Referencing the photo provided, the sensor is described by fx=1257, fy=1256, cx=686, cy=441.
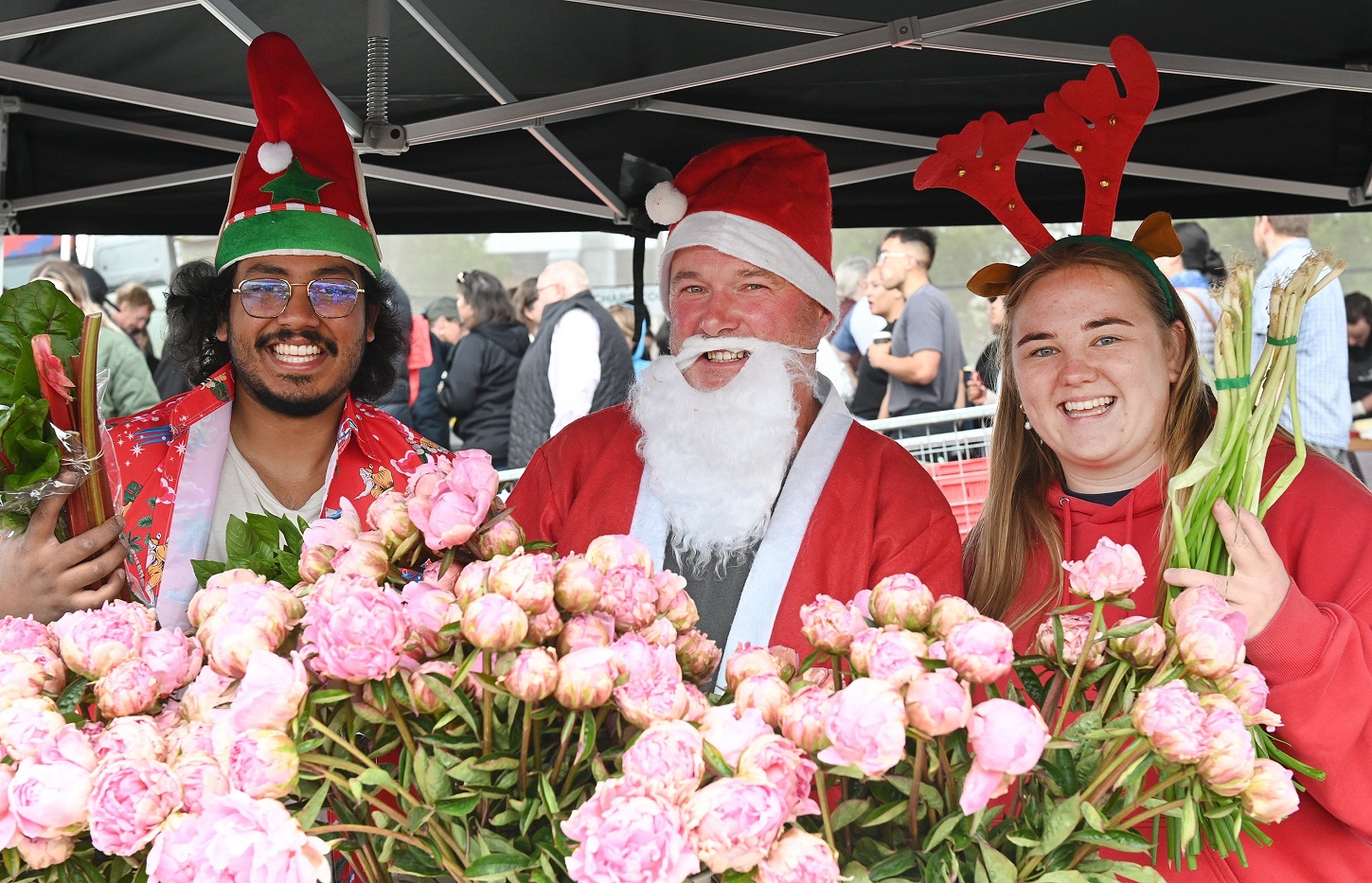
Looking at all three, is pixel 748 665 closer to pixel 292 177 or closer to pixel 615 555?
pixel 615 555

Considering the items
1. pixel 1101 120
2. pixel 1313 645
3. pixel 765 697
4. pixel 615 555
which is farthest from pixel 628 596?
pixel 1101 120

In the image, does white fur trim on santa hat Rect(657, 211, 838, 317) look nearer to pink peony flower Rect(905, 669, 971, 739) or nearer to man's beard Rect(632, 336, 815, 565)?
man's beard Rect(632, 336, 815, 565)

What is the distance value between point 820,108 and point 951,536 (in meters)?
1.33

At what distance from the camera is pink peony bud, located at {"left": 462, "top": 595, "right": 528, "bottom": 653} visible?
970 mm

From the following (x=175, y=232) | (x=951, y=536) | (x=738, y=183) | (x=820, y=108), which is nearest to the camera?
(x=951, y=536)

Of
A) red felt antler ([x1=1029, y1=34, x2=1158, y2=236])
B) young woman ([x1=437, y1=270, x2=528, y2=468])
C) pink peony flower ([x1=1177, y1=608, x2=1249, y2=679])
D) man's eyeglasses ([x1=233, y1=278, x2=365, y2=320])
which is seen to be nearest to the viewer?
pink peony flower ([x1=1177, y1=608, x2=1249, y2=679])

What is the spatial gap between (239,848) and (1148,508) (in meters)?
1.57

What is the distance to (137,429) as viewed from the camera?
2416 millimetres

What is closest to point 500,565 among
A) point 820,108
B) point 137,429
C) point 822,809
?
point 822,809

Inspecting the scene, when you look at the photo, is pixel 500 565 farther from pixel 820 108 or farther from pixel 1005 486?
pixel 820 108

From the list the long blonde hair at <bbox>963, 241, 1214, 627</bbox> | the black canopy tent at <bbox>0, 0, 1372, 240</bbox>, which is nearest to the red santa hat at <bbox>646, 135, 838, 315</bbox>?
the black canopy tent at <bbox>0, 0, 1372, 240</bbox>

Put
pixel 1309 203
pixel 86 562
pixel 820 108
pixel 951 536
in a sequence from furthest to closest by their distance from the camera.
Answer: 1. pixel 1309 203
2. pixel 820 108
3. pixel 951 536
4. pixel 86 562

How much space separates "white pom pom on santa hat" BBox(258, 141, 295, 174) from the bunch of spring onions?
5.46 ft

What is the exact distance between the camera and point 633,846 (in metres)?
0.87
